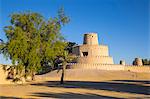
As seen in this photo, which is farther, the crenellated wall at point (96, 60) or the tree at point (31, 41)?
the crenellated wall at point (96, 60)

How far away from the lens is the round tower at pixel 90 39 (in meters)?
89.3

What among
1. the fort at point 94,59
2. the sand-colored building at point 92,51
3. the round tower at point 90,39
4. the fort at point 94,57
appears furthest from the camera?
the round tower at point 90,39

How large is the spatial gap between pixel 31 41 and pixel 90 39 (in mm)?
50989

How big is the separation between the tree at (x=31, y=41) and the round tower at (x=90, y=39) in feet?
158

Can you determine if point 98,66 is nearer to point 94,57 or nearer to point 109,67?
point 109,67

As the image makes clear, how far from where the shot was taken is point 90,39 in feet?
293

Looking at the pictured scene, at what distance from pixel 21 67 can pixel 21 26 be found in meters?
5.10

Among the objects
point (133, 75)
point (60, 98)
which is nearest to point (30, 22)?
point (60, 98)

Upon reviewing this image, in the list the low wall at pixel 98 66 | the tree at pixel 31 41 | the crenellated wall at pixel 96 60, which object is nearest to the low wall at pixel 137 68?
the low wall at pixel 98 66

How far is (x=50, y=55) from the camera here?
40094 mm

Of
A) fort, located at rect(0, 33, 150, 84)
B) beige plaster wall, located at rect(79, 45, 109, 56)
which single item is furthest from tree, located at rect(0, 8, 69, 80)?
beige plaster wall, located at rect(79, 45, 109, 56)

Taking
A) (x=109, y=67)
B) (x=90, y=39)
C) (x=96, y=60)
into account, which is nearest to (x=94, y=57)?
(x=96, y=60)

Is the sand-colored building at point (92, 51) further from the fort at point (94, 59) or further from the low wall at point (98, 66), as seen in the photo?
the low wall at point (98, 66)

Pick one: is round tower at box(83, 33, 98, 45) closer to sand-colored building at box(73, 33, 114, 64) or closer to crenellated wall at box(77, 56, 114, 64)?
sand-colored building at box(73, 33, 114, 64)
